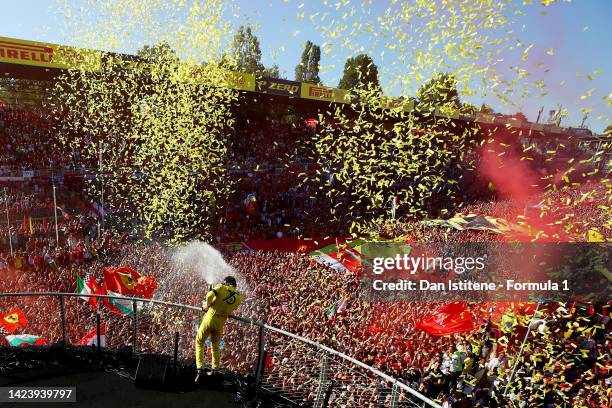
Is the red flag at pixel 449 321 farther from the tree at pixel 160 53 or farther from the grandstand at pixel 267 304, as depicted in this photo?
the tree at pixel 160 53

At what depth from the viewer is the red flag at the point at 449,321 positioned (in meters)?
6.35

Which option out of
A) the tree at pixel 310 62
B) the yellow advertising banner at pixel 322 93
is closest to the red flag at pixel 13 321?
the yellow advertising banner at pixel 322 93

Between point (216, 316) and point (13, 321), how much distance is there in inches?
218

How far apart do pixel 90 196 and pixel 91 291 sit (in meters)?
8.36

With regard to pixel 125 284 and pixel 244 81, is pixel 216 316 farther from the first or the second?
pixel 244 81

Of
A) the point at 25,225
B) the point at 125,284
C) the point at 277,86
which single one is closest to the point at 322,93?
the point at 277,86

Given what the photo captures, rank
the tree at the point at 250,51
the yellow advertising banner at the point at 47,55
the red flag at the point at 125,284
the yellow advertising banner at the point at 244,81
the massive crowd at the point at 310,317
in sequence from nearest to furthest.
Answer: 1. the massive crowd at the point at 310,317
2. the red flag at the point at 125,284
3. the yellow advertising banner at the point at 47,55
4. the yellow advertising banner at the point at 244,81
5. the tree at the point at 250,51

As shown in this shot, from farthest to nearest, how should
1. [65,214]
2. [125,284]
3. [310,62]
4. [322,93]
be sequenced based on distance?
[310,62] < [322,93] < [65,214] < [125,284]

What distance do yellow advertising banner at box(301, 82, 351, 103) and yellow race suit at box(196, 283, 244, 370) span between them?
17281 millimetres

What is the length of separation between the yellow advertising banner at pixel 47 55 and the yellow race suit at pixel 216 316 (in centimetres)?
1380

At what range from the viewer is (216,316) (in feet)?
16.7

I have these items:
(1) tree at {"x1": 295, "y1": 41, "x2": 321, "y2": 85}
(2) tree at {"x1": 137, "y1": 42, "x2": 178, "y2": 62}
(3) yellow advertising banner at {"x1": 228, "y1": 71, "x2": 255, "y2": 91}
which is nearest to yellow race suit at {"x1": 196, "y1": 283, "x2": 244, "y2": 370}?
(2) tree at {"x1": 137, "y1": 42, "x2": 178, "y2": 62}

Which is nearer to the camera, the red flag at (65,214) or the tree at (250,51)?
the red flag at (65,214)

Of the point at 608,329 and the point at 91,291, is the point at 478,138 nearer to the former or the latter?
the point at 608,329
